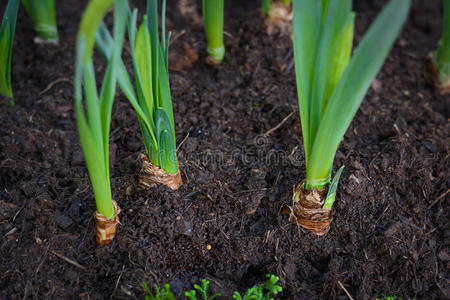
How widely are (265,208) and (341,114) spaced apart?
47 centimetres

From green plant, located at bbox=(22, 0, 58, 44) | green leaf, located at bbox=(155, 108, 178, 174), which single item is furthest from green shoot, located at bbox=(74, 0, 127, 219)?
green plant, located at bbox=(22, 0, 58, 44)

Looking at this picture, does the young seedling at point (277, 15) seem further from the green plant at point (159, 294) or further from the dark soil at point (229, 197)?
the green plant at point (159, 294)

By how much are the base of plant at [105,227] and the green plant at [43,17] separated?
3.15 ft

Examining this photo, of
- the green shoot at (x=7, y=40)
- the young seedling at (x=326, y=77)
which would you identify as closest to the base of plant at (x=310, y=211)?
the young seedling at (x=326, y=77)

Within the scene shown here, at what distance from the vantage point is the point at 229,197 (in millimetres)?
1296

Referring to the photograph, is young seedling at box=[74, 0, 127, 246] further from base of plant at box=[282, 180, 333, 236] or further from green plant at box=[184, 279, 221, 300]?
base of plant at box=[282, 180, 333, 236]

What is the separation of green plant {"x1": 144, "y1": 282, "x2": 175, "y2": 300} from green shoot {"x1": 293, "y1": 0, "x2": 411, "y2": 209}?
451 millimetres

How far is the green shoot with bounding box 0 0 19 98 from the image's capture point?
128 centimetres

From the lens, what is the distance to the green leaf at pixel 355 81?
72 cm

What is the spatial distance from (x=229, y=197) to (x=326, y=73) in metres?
0.50

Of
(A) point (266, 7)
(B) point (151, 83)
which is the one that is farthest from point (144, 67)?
(A) point (266, 7)

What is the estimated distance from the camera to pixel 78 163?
1.40m

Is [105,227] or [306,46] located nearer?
[306,46]

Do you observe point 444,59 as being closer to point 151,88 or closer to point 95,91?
point 151,88
